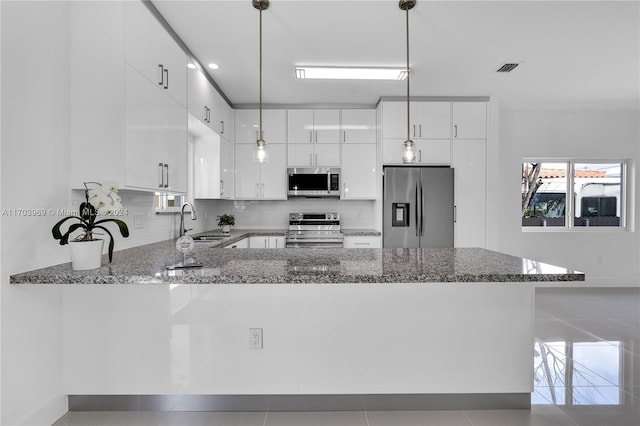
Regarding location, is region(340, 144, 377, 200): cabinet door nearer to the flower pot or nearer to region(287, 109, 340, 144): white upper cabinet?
region(287, 109, 340, 144): white upper cabinet

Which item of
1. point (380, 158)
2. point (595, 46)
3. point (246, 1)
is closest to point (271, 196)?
point (380, 158)

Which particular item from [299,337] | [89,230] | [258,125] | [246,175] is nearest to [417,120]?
[258,125]

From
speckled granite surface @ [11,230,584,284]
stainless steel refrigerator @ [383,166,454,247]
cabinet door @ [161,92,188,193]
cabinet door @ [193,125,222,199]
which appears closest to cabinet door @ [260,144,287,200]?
cabinet door @ [193,125,222,199]

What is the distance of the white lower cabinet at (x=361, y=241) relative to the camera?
A: 4.34 metres

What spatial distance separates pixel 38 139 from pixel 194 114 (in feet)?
4.89

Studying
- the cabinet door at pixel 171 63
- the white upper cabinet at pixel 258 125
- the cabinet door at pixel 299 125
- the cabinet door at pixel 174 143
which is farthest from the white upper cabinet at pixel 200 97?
the cabinet door at pixel 299 125

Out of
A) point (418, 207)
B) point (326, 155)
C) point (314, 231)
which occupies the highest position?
point (326, 155)

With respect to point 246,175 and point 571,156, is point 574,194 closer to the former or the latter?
point 571,156

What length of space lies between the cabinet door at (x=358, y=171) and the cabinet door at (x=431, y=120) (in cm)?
60

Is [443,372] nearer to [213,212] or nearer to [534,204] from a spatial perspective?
[213,212]

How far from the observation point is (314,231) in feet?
15.2

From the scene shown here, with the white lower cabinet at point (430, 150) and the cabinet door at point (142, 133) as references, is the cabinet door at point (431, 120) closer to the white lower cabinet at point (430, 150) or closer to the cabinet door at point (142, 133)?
the white lower cabinet at point (430, 150)

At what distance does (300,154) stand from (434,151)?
5.45 feet

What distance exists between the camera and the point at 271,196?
4.67 meters
